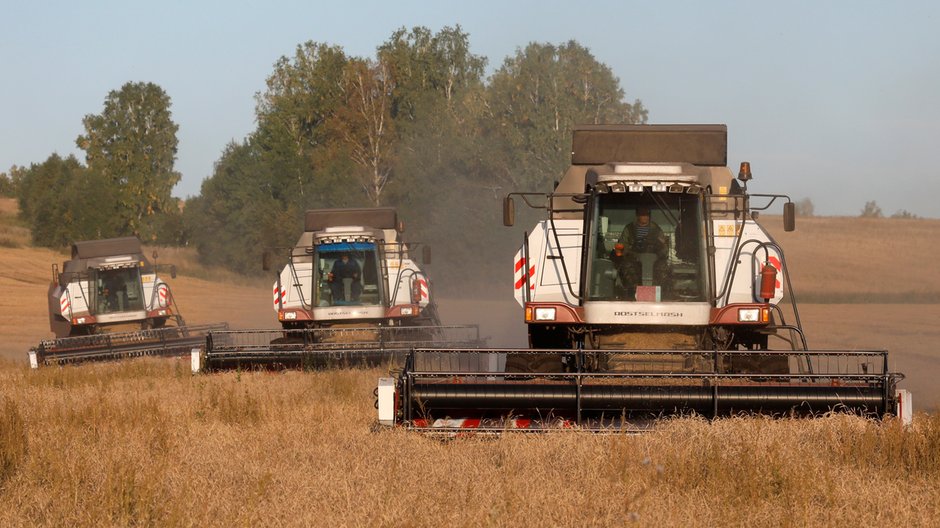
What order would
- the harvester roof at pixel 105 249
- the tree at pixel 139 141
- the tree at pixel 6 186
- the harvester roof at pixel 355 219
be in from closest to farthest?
the harvester roof at pixel 355 219 → the harvester roof at pixel 105 249 → the tree at pixel 139 141 → the tree at pixel 6 186

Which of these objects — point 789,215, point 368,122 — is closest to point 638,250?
point 789,215

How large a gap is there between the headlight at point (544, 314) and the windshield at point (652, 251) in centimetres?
41

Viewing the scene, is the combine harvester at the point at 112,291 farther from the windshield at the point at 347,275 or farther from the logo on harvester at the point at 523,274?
the logo on harvester at the point at 523,274

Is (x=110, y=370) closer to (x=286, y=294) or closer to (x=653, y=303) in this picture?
(x=286, y=294)

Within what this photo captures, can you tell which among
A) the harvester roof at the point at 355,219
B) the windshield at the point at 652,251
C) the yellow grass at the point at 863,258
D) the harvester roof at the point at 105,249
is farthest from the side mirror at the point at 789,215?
the yellow grass at the point at 863,258

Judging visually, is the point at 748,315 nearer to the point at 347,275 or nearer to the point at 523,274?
the point at 523,274

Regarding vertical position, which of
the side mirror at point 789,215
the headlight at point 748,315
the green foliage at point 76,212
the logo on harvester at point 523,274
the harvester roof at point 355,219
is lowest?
the headlight at point 748,315

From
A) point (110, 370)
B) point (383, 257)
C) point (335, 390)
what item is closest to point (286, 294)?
point (383, 257)

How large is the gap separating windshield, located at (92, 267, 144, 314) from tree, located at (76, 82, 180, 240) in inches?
2107

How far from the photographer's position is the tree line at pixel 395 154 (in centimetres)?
5147

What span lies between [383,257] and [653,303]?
385 inches

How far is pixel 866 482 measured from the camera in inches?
271

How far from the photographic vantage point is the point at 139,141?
79.5m

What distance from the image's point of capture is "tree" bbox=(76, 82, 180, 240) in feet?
257
